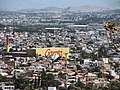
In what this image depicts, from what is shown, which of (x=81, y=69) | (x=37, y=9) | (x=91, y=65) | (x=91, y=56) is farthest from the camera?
(x=37, y=9)

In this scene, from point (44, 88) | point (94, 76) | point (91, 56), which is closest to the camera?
point (44, 88)

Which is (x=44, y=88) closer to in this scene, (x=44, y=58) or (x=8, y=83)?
(x=8, y=83)

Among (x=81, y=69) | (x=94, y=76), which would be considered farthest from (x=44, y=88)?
(x=81, y=69)

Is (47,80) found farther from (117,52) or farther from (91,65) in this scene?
(117,52)

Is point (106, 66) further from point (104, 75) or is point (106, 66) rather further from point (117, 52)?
point (117, 52)

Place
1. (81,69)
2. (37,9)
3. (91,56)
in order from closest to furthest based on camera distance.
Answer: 1. (81,69)
2. (91,56)
3. (37,9)

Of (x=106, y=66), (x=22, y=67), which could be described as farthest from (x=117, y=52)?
(x=22, y=67)

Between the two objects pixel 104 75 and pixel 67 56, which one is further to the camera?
pixel 67 56

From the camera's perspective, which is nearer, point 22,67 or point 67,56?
point 22,67
